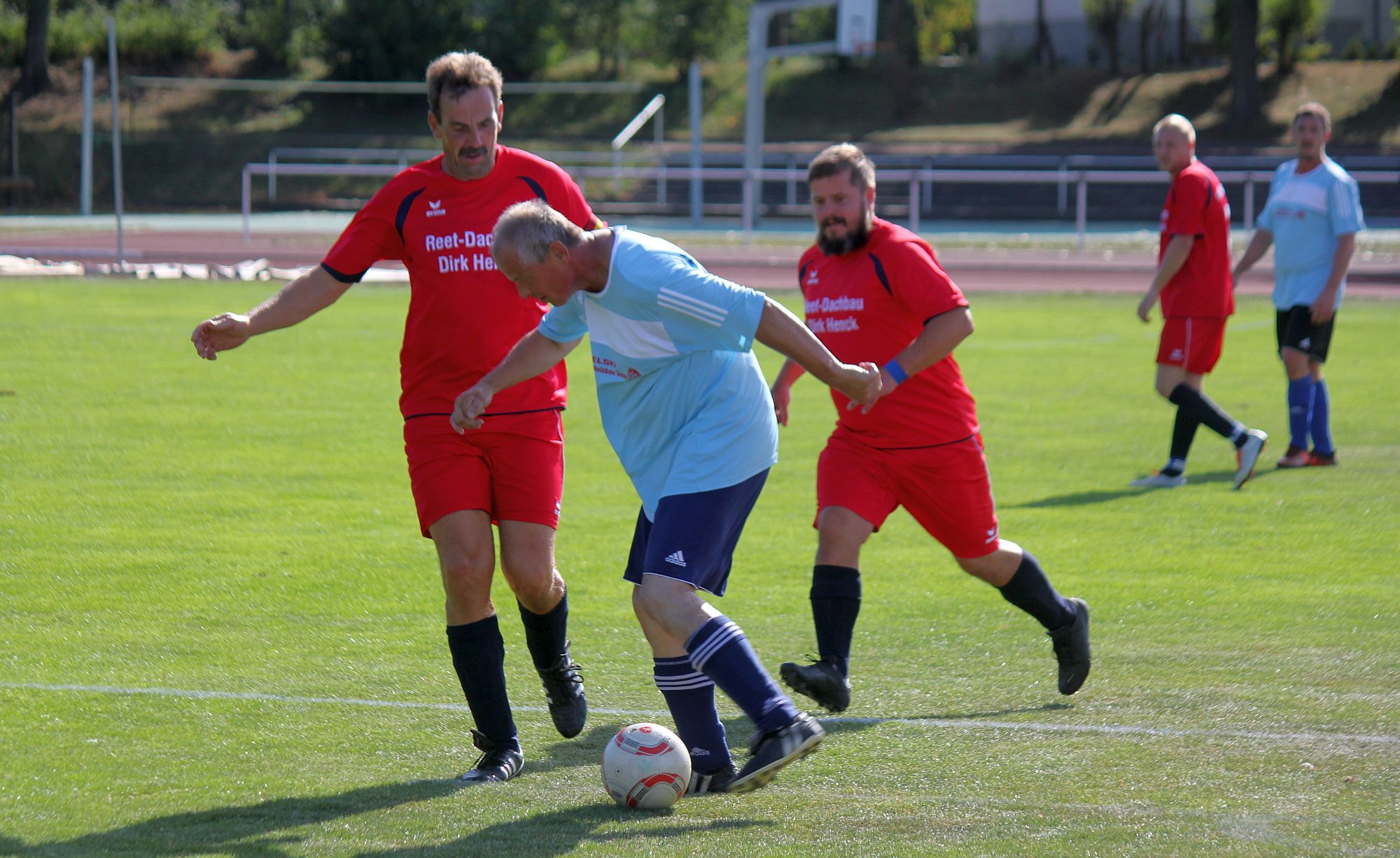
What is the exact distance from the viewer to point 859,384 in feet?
13.5

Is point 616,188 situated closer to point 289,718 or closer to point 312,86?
point 312,86

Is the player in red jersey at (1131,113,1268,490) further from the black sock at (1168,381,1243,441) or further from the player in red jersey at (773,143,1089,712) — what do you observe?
the player in red jersey at (773,143,1089,712)

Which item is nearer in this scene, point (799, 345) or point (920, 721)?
point (799, 345)

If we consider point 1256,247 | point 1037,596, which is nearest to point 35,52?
point 1256,247

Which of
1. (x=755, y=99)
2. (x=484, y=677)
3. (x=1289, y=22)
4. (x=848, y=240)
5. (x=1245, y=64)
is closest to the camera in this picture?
(x=484, y=677)

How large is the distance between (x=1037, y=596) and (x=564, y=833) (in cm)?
203

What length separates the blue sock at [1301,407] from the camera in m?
9.70

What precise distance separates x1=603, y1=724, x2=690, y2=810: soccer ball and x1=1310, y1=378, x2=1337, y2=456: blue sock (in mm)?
6964

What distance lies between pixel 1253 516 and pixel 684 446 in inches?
205

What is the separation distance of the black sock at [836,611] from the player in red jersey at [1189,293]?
4.56 meters

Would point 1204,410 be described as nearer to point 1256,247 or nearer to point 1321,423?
point 1321,423

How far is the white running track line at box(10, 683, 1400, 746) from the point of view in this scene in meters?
4.62

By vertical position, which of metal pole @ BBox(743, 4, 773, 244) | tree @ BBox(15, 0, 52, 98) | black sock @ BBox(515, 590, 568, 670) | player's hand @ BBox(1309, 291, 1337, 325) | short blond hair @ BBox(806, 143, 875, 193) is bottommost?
black sock @ BBox(515, 590, 568, 670)

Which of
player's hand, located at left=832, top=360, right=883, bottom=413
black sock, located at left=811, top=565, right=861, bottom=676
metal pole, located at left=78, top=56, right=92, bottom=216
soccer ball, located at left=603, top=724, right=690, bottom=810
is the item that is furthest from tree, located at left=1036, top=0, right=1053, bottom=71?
soccer ball, located at left=603, top=724, right=690, bottom=810
